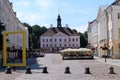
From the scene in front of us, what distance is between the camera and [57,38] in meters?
177

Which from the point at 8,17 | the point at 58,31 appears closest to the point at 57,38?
the point at 58,31

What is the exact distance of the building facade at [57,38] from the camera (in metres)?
175

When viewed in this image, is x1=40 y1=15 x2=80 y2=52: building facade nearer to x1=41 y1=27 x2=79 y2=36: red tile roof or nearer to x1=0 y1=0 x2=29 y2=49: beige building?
x1=41 y1=27 x2=79 y2=36: red tile roof

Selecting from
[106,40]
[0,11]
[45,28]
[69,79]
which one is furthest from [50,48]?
[69,79]

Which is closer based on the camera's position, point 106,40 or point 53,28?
point 106,40

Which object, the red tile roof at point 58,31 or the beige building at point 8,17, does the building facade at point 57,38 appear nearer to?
the red tile roof at point 58,31

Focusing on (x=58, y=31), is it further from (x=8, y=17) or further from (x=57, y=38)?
(x=8, y=17)

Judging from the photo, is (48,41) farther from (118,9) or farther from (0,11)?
(0,11)

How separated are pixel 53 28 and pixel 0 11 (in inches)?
4619

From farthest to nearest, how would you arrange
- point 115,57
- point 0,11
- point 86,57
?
1. point 86,57
2. point 115,57
3. point 0,11

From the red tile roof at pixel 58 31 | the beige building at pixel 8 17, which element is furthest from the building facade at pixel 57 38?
the beige building at pixel 8 17

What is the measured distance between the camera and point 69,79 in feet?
77.4

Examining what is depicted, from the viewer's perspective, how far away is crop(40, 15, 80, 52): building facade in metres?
175

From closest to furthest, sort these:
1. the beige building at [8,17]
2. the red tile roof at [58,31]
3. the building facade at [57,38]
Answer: the beige building at [8,17] < the building facade at [57,38] < the red tile roof at [58,31]
